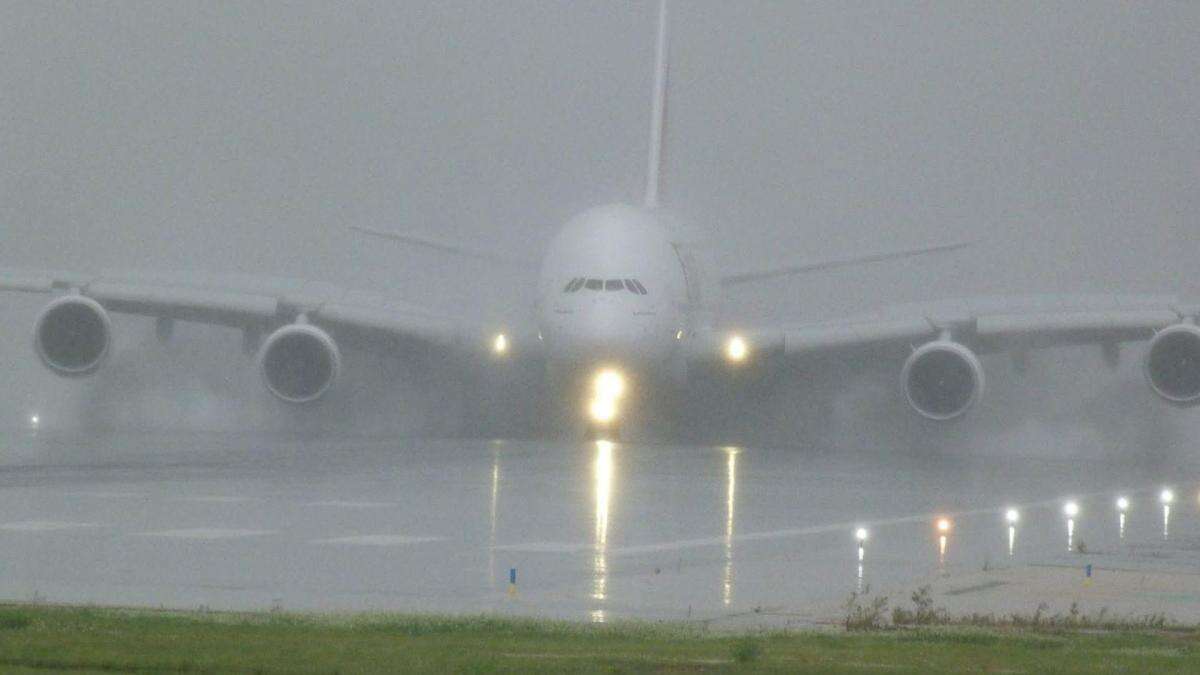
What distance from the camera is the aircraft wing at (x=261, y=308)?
3775 cm

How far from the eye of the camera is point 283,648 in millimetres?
10852

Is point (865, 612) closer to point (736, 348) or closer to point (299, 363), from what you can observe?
point (736, 348)

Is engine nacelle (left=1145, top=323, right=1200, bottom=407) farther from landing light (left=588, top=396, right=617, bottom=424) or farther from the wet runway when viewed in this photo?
landing light (left=588, top=396, right=617, bottom=424)

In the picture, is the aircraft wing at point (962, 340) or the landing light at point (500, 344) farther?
the landing light at point (500, 344)

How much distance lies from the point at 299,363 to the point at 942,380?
1094 cm

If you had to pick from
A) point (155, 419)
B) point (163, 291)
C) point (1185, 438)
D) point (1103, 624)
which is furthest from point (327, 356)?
point (1103, 624)

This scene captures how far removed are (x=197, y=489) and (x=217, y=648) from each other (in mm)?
13248

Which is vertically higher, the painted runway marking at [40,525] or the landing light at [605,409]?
the landing light at [605,409]

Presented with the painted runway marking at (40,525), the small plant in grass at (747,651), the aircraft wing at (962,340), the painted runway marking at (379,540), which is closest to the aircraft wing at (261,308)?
the aircraft wing at (962,340)

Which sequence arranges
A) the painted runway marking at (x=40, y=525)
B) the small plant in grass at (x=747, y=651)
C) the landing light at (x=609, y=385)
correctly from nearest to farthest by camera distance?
1. the small plant in grass at (x=747, y=651)
2. the painted runway marking at (x=40, y=525)
3. the landing light at (x=609, y=385)

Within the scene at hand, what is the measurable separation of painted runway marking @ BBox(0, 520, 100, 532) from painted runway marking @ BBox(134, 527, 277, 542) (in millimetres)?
769

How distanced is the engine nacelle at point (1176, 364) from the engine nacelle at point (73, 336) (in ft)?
57.2

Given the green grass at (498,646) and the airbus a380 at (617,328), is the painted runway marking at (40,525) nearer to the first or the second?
the green grass at (498,646)

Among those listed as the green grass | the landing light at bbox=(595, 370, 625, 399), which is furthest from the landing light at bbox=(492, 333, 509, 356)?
the green grass
